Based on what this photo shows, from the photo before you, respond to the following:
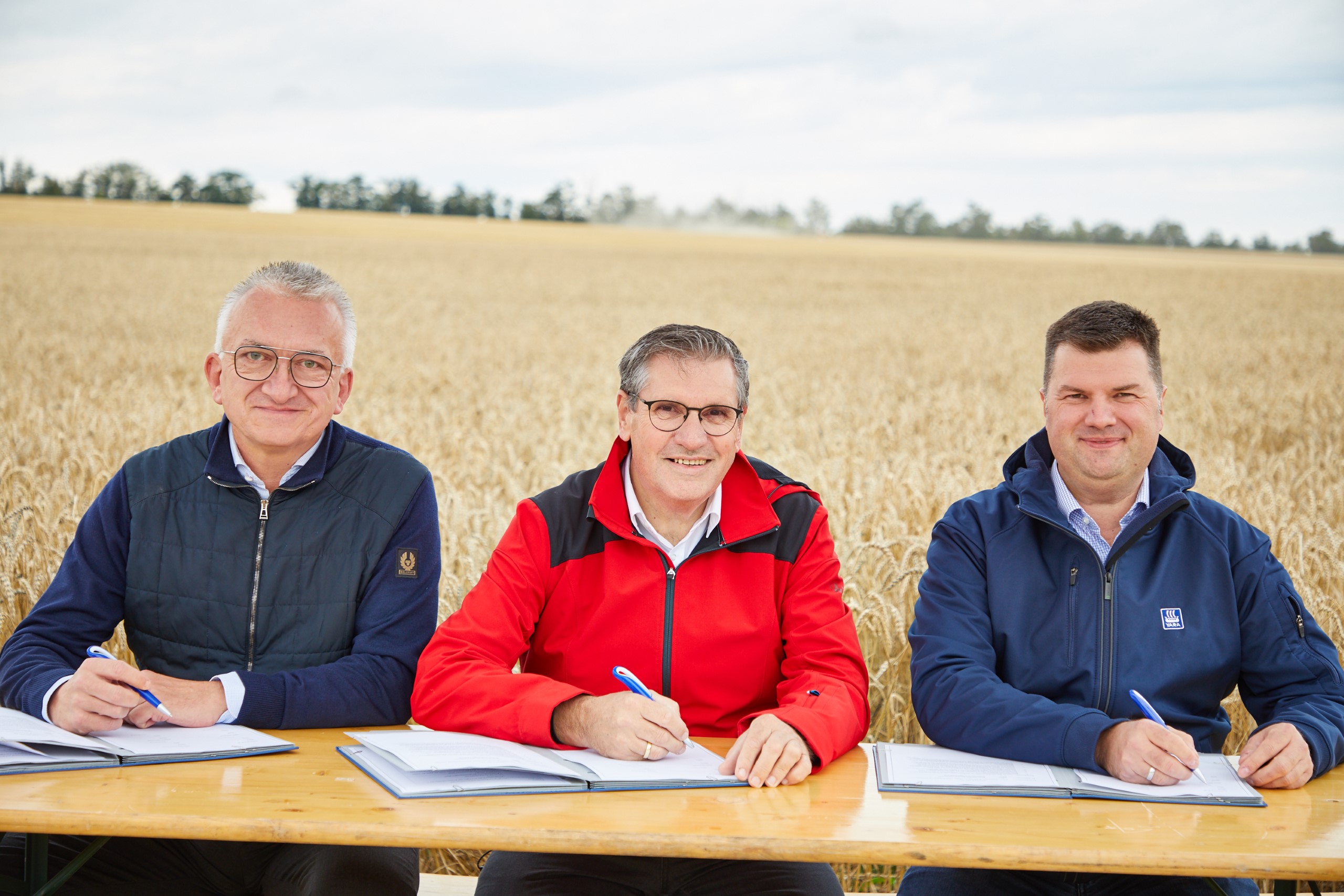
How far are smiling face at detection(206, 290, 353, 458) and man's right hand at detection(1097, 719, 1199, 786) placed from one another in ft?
7.05

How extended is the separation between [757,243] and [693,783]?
174 ft

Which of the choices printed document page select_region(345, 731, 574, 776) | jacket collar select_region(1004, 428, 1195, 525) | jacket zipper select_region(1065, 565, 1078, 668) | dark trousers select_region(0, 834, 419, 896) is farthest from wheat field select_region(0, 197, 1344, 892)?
printed document page select_region(345, 731, 574, 776)

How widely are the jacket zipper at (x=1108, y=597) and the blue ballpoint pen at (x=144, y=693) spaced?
6.84 feet

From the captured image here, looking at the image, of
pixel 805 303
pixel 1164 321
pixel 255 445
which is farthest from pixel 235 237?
pixel 255 445

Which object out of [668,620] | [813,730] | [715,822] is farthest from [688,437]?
[715,822]

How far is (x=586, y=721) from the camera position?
7.89 feet

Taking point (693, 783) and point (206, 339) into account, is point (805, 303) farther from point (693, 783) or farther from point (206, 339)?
point (693, 783)

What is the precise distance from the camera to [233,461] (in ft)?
9.96

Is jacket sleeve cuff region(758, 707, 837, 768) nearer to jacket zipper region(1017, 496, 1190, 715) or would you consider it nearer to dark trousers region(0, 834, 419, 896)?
jacket zipper region(1017, 496, 1190, 715)

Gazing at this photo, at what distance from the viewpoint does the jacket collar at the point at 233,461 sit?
118 inches

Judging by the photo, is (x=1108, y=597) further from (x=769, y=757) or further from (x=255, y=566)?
(x=255, y=566)

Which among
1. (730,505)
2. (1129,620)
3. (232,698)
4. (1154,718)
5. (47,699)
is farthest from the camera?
(730,505)

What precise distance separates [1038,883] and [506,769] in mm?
1302

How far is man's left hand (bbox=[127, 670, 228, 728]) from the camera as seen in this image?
2484 mm
